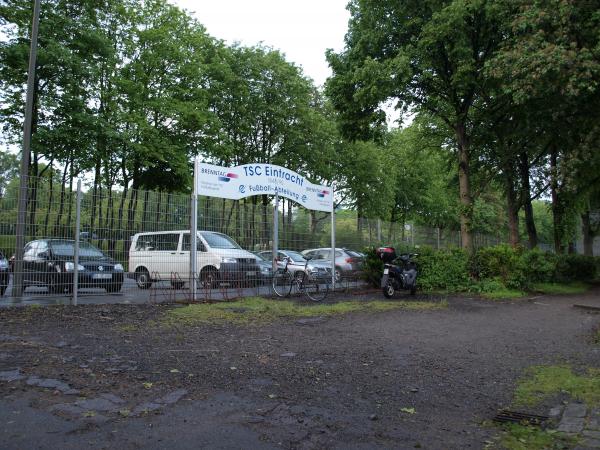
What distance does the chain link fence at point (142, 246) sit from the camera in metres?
9.87

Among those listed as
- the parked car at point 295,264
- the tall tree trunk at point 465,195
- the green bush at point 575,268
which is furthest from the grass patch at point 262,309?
the green bush at point 575,268

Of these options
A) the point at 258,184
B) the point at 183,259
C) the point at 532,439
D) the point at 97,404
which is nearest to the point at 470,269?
the point at 258,184

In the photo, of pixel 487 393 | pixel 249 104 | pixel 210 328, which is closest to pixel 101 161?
pixel 249 104

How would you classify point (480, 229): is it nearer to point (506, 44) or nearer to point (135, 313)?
point (506, 44)

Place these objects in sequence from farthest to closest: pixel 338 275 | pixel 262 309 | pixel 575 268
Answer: pixel 575 268, pixel 338 275, pixel 262 309

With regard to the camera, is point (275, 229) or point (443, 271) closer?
point (275, 229)

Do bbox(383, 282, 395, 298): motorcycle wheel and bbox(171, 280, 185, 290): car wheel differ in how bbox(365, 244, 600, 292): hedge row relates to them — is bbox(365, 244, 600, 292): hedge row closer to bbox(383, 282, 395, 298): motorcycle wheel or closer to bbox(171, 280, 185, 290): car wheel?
bbox(383, 282, 395, 298): motorcycle wheel

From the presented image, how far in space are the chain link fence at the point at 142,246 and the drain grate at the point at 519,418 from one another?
8.72 meters

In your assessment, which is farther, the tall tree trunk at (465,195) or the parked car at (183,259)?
the tall tree trunk at (465,195)

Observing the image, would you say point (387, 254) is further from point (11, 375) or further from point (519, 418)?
point (11, 375)

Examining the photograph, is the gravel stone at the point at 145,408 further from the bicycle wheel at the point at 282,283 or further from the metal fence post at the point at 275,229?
the metal fence post at the point at 275,229

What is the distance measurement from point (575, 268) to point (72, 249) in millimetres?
19458

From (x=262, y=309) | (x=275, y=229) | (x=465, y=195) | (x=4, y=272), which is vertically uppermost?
(x=465, y=195)

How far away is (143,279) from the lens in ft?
37.3
